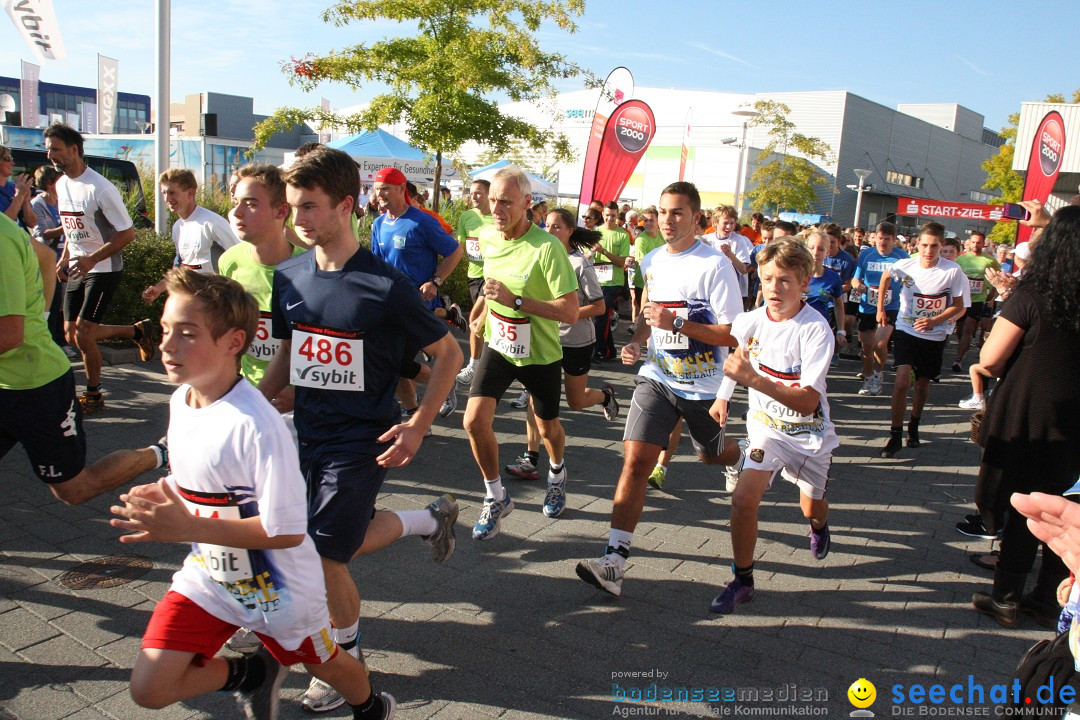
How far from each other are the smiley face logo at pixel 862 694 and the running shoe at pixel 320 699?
6.57ft

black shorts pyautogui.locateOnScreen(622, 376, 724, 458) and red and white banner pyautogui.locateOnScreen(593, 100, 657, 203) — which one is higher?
red and white banner pyautogui.locateOnScreen(593, 100, 657, 203)

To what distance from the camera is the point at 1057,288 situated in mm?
3543

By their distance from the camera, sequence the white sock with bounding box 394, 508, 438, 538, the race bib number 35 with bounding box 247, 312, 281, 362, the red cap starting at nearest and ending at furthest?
the white sock with bounding box 394, 508, 438, 538, the race bib number 35 with bounding box 247, 312, 281, 362, the red cap

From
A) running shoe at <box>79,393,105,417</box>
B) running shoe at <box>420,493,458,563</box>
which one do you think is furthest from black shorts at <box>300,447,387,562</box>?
running shoe at <box>79,393,105,417</box>

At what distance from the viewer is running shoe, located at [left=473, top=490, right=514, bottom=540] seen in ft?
14.7

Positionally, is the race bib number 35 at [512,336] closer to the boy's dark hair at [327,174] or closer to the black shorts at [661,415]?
the black shorts at [661,415]

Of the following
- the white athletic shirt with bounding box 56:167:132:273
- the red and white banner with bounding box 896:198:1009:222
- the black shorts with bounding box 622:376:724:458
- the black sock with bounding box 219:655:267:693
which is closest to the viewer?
the black sock with bounding box 219:655:267:693

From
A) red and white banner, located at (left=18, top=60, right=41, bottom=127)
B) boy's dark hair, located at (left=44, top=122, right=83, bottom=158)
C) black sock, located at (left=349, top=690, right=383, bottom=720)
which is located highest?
red and white banner, located at (left=18, top=60, right=41, bottom=127)

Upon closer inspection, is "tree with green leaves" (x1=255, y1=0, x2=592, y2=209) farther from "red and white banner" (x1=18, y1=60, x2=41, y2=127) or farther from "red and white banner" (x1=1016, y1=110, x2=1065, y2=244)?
"red and white banner" (x1=18, y1=60, x2=41, y2=127)

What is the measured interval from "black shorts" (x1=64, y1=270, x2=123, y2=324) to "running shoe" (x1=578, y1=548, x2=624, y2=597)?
187 inches

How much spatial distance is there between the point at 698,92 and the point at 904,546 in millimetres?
53254

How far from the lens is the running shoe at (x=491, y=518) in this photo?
Answer: 449 centimetres

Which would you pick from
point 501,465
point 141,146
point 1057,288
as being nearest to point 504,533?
point 501,465

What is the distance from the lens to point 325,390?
9.48ft
